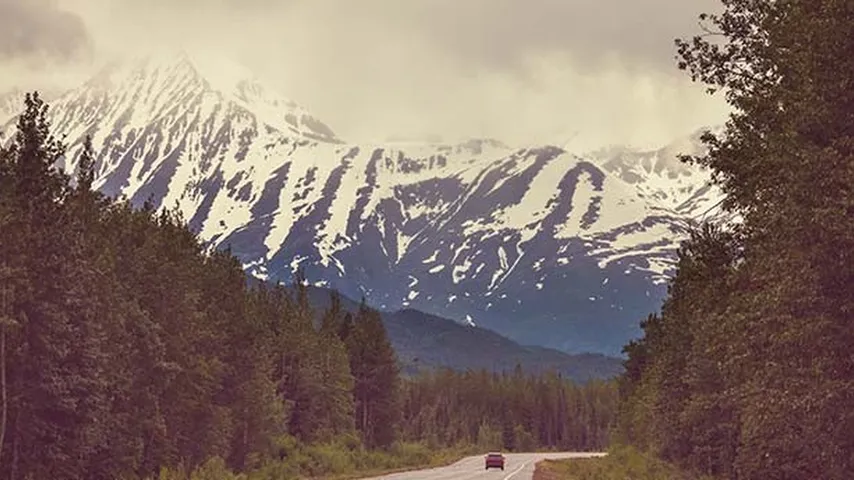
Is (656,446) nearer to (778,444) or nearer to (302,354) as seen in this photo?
(302,354)

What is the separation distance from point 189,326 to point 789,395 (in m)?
35.9

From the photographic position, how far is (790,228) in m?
21.4

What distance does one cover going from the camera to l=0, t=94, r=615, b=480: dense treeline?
36062 millimetres

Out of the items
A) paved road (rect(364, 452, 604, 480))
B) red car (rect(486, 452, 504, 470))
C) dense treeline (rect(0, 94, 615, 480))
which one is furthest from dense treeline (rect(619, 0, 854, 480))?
red car (rect(486, 452, 504, 470))

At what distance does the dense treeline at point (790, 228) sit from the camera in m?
20.9

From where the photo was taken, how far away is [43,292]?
3644cm

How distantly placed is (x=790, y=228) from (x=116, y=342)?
30.1 meters

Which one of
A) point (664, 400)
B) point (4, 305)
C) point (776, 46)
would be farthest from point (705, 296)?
point (664, 400)

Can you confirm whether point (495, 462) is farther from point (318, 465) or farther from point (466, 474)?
point (318, 465)

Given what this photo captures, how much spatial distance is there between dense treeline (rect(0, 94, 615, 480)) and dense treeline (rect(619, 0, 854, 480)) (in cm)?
2065

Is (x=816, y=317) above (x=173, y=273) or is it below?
below

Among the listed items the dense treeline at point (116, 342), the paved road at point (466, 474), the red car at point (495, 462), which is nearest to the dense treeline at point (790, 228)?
the dense treeline at point (116, 342)

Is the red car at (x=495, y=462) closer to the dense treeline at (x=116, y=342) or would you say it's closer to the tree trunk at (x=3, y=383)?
the dense treeline at (x=116, y=342)

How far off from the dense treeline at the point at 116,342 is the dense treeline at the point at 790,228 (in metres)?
20.6
